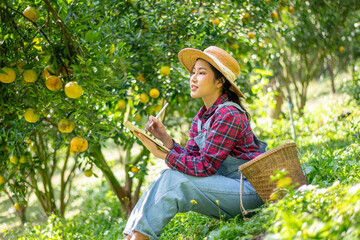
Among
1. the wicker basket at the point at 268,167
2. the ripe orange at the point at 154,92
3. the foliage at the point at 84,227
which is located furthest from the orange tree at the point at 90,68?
the wicker basket at the point at 268,167

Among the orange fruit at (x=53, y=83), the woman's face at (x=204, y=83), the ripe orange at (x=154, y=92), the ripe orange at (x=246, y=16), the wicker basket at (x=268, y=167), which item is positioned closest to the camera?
the wicker basket at (x=268, y=167)

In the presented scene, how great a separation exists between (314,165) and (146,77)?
145 cm

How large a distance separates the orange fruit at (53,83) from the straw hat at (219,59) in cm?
81

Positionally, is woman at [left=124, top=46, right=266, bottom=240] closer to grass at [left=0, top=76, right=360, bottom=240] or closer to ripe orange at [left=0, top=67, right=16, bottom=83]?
grass at [left=0, top=76, right=360, bottom=240]

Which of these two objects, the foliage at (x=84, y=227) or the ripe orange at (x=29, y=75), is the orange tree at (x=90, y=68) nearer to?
the ripe orange at (x=29, y=75)

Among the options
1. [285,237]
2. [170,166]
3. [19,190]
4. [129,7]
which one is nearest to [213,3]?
[129,7]

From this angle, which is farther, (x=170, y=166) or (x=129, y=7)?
(x=129, y=7)

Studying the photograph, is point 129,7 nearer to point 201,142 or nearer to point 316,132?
point 201,142

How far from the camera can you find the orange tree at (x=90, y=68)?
6.85 feet

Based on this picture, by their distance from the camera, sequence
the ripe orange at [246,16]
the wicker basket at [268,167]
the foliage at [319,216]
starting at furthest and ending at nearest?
the ripe orange at [246,16] < the wicker basket at [268,167] < the foliage at [319,216]

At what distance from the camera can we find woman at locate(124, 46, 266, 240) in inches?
77.9

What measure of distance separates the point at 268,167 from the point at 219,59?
0.78m

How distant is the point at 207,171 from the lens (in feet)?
6.81

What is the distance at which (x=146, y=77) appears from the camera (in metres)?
3.19
